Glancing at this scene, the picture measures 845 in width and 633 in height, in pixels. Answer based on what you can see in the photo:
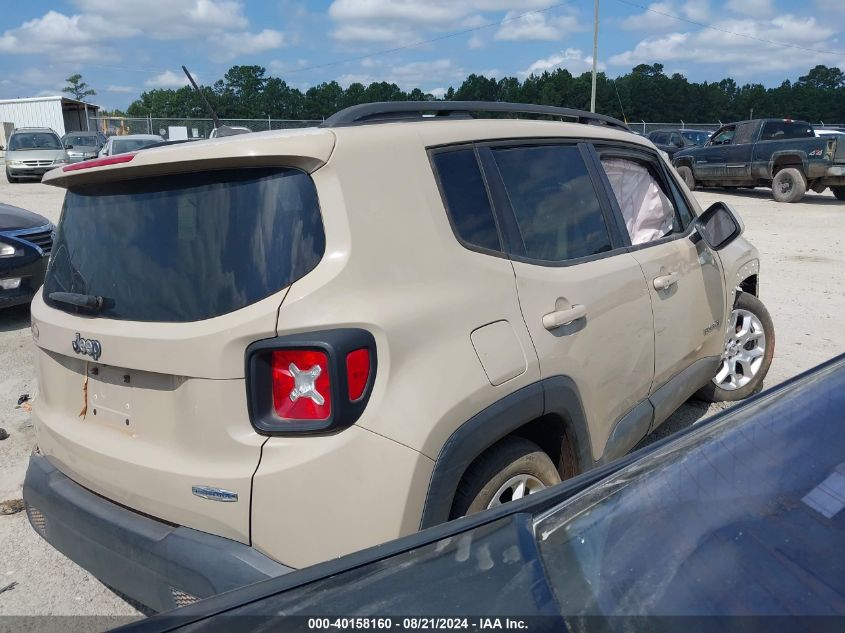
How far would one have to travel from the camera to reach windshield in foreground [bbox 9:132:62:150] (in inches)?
961

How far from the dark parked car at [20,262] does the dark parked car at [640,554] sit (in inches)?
240

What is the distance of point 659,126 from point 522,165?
41.3m

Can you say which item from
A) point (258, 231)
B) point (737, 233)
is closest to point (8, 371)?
point (258, 231)

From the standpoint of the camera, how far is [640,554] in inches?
56.7

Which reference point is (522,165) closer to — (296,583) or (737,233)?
(737,233)

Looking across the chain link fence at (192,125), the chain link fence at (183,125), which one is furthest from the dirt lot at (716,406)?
the chain link fence at (192,125)

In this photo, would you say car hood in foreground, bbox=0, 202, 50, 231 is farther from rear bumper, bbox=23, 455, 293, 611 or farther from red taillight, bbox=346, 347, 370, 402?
red taillight, bbox=346, 347, 370, 402

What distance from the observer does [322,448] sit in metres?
1.99

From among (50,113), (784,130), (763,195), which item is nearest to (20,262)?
(784,130)

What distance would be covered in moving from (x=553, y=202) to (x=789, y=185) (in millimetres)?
15951

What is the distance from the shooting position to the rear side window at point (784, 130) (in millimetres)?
16789

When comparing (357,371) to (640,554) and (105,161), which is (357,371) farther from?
(105,161)

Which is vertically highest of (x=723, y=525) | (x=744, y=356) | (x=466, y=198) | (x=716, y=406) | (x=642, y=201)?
(x=466, y=198)

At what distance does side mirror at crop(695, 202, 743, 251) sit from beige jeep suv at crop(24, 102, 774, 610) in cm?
125
